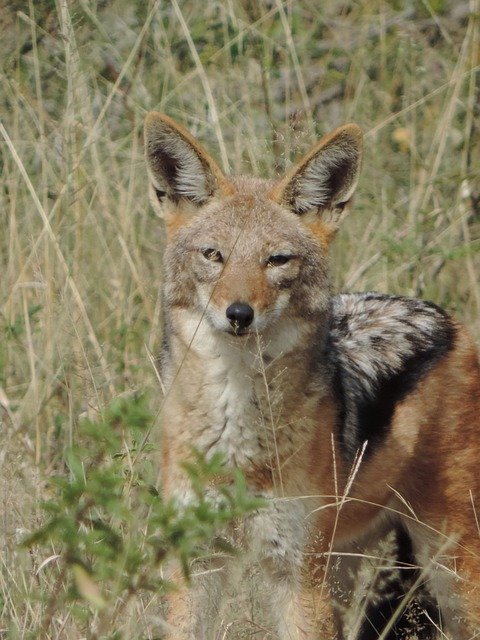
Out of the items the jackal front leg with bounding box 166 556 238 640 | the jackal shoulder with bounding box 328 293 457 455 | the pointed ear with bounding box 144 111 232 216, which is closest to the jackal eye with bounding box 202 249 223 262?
the pointed ear with bounding box 144 111 232 216

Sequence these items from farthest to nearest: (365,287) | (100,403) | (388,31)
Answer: (388,31)
(365,287)
(100,403)

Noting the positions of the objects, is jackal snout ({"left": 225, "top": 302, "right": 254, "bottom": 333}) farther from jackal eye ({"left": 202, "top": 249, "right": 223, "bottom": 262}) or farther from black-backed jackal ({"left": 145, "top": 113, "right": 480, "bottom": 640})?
jackal eye ({"left": 202, "top": 249, "right": 223, "bottom": 262})

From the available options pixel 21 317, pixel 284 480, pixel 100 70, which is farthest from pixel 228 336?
pixel 100 70

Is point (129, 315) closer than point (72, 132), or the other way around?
point (72, 132)

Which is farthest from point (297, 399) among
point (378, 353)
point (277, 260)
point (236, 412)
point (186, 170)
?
point (186, 170)

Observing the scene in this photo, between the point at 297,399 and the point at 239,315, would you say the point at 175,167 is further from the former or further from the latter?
the point at 297,399

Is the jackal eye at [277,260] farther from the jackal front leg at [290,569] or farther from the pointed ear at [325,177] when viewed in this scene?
the jackal front leg at [290,569]

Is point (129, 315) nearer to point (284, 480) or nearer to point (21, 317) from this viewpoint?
point (21, 317)

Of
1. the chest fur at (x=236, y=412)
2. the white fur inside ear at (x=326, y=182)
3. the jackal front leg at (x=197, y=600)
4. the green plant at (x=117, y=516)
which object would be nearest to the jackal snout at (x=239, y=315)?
A: the chest fur at (x=236, y=412)
